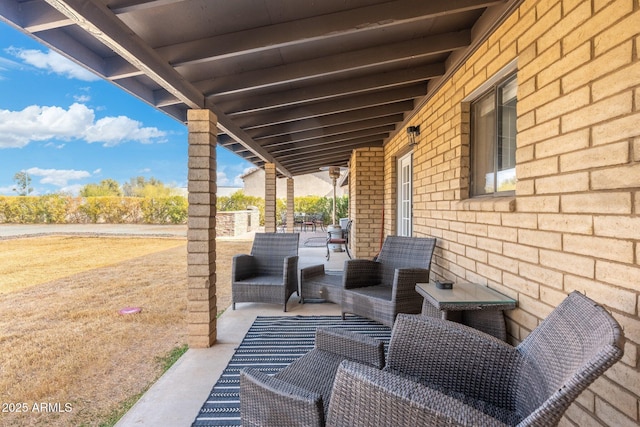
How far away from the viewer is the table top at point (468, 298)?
1990 mm

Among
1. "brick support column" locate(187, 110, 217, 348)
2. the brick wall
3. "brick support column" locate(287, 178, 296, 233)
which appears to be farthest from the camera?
the brick wall

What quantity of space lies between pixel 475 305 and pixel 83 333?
370 cm

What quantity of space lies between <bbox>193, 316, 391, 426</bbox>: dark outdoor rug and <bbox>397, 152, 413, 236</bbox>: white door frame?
191 centimetres

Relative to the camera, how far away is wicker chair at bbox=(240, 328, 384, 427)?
1.21 m

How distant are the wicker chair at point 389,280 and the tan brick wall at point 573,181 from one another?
0.72 metres

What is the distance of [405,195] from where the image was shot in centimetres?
535

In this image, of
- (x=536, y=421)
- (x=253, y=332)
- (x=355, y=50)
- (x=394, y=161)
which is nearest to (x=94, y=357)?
(x=253, y=332)

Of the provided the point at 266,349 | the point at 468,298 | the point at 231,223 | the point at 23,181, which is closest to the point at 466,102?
the point at 468,298

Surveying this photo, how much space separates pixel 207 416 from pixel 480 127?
2.92m

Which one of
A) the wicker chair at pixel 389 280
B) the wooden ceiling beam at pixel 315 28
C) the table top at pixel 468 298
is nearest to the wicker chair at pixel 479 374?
the table top at pixel 468 298

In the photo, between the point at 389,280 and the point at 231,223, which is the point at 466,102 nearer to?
the point at 389,280

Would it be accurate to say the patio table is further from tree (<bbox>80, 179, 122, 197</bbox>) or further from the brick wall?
tree (<bbox>80, 179, 122, 197</bbox>)

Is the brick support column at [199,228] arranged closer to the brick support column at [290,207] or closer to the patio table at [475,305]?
the patio table at [475,305]

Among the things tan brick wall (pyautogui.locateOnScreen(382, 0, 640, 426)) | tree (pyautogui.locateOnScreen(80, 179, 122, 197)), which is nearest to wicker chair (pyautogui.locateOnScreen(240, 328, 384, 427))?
tan brick wall (pyautogui.locateOnScreen(382, 0, 640, 426))
